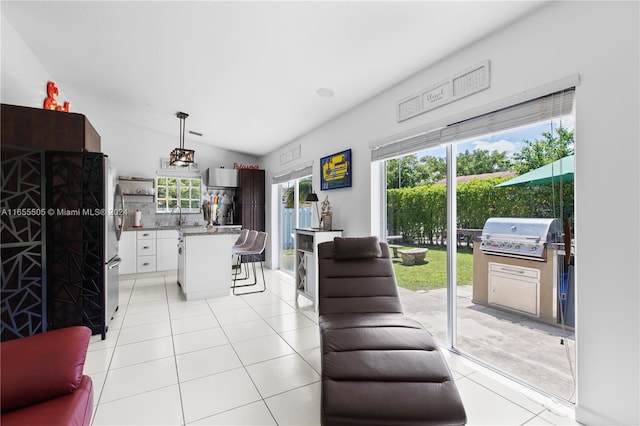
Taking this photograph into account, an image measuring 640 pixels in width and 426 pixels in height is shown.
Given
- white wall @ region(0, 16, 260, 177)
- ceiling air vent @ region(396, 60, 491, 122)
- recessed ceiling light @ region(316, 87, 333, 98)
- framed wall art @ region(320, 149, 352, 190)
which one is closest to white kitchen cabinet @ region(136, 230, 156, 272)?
white wall @ region(0, 16, 260, 177)

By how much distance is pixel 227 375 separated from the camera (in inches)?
88.2

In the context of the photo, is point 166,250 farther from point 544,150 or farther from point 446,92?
point 544,150

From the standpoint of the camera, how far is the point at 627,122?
1547 mm

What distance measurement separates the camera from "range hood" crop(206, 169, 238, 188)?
6.41 m

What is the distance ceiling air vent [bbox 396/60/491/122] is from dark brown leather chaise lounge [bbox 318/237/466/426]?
135cm

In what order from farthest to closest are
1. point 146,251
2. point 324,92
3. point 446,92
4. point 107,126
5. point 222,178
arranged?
point 222,178 < point 107,126 < point 146,251 < point 324,92 < point 446,92

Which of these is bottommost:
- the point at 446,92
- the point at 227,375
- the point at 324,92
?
the point at 227,375

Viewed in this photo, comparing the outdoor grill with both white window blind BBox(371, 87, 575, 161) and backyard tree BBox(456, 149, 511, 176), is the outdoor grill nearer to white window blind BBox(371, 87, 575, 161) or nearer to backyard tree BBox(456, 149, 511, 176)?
backyard tree BBox(456, 149, 511, 176)

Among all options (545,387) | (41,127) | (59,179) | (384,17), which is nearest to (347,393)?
(545,387)

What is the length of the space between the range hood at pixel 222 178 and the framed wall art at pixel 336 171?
293 centimetres

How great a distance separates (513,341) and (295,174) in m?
3.94

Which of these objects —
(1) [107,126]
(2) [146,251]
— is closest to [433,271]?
(2) [146,251]

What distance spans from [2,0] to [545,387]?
4899 mm

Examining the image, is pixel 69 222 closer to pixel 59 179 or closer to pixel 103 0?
pixel 59 179
